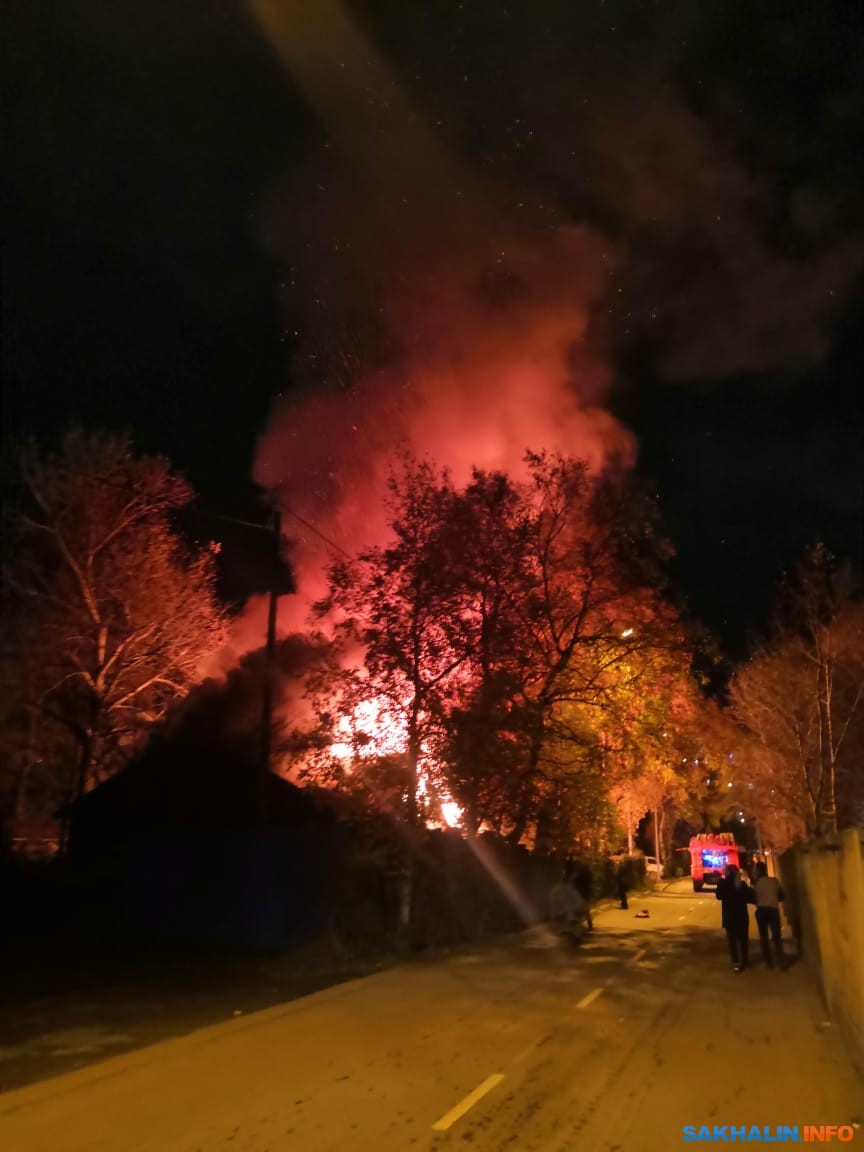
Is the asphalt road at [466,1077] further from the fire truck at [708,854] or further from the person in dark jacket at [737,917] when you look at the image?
the fire truck at [708,854]

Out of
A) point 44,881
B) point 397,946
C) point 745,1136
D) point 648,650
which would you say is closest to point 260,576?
point 44,881

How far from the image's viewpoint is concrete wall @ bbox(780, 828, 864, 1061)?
8273mm

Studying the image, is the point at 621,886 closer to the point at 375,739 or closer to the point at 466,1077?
the point at 375,739

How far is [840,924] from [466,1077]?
13.6ft

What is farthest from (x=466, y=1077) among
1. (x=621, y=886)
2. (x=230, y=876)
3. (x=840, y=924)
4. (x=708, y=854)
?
(x=708, y=854)

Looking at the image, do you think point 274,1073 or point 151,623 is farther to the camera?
point 151,623

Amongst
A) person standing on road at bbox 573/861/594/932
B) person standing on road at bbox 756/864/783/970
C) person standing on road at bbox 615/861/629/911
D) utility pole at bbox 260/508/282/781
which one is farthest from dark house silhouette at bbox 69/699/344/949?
person standing on road at bbox 615/861/629/911

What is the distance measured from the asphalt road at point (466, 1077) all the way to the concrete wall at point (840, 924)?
0.37 metres

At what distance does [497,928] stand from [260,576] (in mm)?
13121

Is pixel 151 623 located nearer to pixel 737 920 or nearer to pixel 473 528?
pixel 473 528

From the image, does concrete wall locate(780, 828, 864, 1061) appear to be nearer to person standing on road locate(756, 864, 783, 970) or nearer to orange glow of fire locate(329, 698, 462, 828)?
person standing on road locate(756, 864, 783, 970)

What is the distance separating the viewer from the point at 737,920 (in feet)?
47.1

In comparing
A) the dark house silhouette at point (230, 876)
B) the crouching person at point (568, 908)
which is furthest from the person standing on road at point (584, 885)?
the dark house silhouette at point (230, 876)

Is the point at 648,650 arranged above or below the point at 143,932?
above
